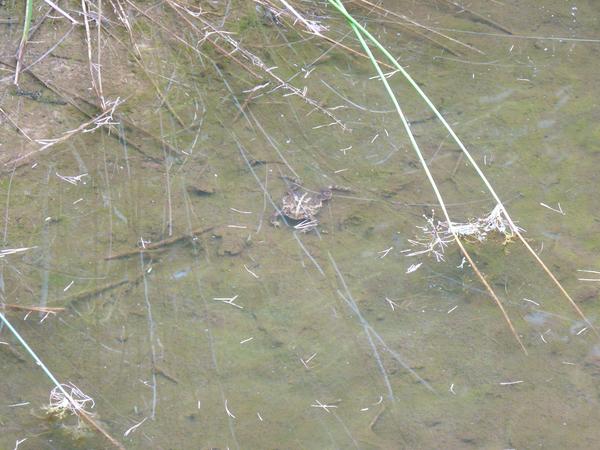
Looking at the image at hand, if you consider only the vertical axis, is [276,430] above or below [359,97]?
below

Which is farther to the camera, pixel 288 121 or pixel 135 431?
pixel 288 121

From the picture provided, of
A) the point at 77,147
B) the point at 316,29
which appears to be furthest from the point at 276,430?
the point at 316,29

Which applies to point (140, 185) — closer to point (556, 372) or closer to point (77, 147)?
point (77, 147)

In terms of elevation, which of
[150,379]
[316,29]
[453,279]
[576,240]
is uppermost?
[316,29]

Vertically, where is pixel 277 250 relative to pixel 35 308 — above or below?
Result: above

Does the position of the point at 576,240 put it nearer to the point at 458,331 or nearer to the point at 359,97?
the point at 458,331

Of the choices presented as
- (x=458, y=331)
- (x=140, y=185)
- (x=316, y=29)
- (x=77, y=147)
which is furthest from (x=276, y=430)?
(x=316, y=29)
